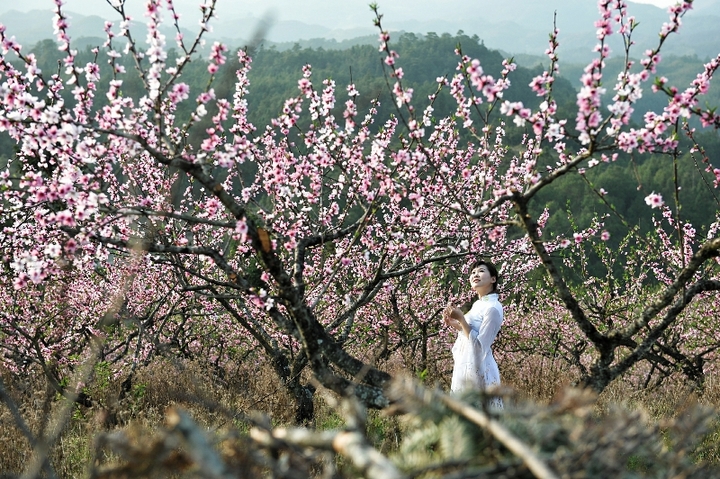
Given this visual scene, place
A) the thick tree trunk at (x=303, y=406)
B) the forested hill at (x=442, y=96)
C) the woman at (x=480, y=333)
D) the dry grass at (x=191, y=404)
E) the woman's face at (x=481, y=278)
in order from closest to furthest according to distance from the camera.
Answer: the woman at (x=480, y=333)
the woman's face at (x=481, y=278)
the dry grass at (x=191, y=404)
the thick tree trunk at (x=303, y=406)
the forested hill at (x=442, y=96)

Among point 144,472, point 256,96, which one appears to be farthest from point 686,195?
point 144,472

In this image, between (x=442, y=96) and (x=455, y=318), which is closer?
(x=455, y=318)

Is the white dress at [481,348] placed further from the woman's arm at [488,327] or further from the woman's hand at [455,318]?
the woman's hand at [455,318]

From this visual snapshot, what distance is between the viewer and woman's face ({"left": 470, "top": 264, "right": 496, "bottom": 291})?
16.9 ft

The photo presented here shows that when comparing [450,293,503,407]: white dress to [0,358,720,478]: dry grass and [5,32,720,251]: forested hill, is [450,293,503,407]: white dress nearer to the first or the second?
[0,358,720,478]: dry grass

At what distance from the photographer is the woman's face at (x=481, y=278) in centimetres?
516

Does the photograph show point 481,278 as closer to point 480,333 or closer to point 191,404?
point 480,333

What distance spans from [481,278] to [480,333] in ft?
1.62

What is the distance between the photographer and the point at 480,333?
5.08 meters

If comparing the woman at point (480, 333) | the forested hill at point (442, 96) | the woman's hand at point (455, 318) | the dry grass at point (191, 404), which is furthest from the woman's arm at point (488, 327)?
the forested hill at point (442, 96)

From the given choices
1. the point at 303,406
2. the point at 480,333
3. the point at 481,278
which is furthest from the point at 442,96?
the point at 480,333

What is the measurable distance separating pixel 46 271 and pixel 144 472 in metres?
2.79

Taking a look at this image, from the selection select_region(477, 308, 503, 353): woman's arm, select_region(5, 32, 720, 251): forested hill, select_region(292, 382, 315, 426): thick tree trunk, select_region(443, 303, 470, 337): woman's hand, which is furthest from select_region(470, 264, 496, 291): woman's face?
select_region(5, 32, 720, 251): forested hill

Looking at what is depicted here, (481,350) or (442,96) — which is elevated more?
(442,96)
